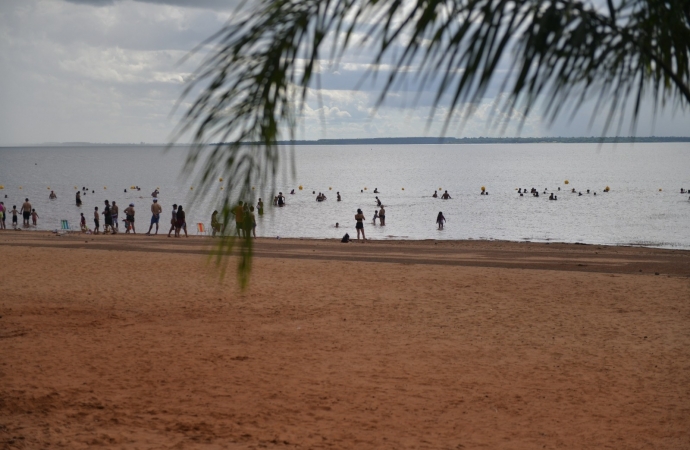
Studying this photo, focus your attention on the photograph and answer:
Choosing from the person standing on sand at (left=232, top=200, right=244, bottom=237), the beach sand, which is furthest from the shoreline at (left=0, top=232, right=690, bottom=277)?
the person standing on sand at (left=232, top=200, right=244, bottom=237)

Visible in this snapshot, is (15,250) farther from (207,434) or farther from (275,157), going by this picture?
(275,157)

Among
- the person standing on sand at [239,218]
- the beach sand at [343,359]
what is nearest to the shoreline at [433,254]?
the beach sand at [343,359]

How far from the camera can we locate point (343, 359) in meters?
10.3

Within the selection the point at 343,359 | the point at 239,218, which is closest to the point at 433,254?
the point at 343,359

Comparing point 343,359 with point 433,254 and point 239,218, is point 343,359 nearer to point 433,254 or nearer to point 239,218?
point 239,218

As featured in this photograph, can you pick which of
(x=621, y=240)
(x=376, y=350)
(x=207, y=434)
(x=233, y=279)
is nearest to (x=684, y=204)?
(x=621, y=240)

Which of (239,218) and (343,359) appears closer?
(239,218)

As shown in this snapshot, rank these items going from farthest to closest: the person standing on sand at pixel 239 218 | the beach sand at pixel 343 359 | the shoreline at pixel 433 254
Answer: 1. the shoreline at pixel 433 254
2. the beach sand at pixel 343 359
3. the person standing on sand at pixel 239 218

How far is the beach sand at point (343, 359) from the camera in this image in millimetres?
7523

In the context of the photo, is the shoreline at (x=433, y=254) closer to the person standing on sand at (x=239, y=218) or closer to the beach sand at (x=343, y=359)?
the beach sand at (x=343, y=359)

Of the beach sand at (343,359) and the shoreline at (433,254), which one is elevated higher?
the shoreline at (433,254)

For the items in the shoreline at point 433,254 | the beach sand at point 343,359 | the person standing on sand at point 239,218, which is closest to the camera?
the person standing on sand at point 239,218

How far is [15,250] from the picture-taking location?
71.8ft

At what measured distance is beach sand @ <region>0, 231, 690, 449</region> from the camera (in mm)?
7523
